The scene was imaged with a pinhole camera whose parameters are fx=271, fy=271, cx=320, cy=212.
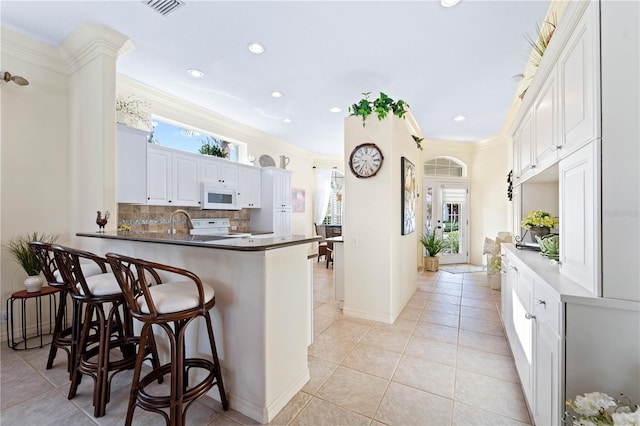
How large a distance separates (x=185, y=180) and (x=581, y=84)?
427 cm

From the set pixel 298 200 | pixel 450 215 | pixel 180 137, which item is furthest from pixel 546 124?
pixel 298 200

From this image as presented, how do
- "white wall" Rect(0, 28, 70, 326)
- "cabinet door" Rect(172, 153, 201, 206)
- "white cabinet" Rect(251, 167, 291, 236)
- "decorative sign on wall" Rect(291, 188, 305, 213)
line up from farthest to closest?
1. "decorative sign on wall" Rect(291, 188, 305, 213)
2. "white cabinet" Rect(251, 167, 291, 236)
3. "cabinet door" Rect(172, 153, 201, 206)
4. "white wall" Rect(0, 28, 70, 326)

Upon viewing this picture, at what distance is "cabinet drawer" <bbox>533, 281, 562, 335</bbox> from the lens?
1.20 m

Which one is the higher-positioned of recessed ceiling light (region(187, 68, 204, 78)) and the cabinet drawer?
recessed ceiling light (region(187, 68, 204, 78))

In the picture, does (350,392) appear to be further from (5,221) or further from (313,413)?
(5,221)

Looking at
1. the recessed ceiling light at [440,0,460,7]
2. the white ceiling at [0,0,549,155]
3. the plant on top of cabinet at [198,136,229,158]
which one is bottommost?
the plant on top of cabinet at [198,136,229,158]

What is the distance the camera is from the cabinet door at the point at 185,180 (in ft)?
12.8

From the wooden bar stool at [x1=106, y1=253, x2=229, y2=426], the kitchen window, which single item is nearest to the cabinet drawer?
the wooden bar stool at [x1=106, y1=253, x2=229, y2=426]

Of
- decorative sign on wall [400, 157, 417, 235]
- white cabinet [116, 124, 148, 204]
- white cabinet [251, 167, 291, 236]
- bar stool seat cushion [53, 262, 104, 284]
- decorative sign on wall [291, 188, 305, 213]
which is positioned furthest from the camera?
decorative sign on wall [291, 188, 305, 213]

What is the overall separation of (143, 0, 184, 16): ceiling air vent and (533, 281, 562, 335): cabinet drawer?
322cm

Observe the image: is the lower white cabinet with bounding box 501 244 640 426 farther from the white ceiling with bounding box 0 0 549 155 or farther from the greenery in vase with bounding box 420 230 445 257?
the greenery in vase with bounding box 420 230 445 257

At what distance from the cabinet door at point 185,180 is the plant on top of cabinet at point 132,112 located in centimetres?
54

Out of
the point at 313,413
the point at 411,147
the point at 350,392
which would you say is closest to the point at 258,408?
the point at 313,413

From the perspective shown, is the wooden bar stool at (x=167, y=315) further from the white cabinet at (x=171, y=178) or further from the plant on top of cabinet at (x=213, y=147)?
the plant on top of cabinet at (x=213, y=147)
